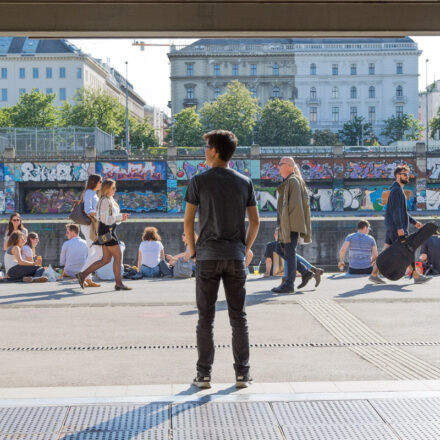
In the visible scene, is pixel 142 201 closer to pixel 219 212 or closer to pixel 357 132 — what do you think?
pixel 357 132

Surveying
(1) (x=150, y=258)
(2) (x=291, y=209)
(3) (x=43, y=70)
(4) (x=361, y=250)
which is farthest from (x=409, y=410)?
(3) (x=43, y=70)

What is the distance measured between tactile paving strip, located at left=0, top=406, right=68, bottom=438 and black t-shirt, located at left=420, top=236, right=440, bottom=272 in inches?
381

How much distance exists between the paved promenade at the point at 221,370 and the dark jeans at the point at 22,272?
270cm

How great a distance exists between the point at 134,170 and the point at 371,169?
738 inches

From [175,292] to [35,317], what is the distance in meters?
2.59

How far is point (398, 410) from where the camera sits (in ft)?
13.7

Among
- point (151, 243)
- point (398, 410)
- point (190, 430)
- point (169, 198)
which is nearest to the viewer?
point (190, 430)

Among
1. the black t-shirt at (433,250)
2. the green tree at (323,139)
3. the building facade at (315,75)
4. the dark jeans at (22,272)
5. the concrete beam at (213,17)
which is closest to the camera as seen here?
the concrete beam at (213,17)

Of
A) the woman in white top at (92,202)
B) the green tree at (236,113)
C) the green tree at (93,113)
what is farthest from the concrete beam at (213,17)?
the green tree at (236,113)

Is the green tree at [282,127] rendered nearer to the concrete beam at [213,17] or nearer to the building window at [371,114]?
the building window at [371,114]

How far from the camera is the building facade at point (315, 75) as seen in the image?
10069cm

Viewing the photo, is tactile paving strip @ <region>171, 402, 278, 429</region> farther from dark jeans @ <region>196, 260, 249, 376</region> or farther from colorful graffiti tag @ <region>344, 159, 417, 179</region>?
colorful graffiti tag @ <region>344, 159, 417, 179</region>

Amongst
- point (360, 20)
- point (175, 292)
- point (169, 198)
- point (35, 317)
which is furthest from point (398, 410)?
point (169, 198)

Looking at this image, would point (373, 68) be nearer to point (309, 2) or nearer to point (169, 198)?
point (169, 198)
